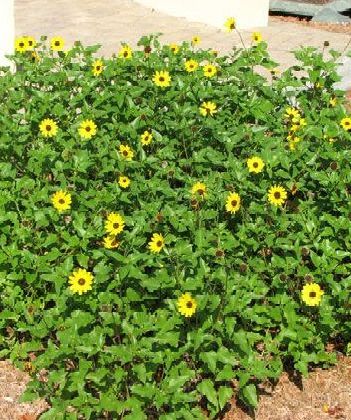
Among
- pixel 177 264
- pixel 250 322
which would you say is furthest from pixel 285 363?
pixel 177 264

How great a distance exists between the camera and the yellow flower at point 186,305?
3.69 meters

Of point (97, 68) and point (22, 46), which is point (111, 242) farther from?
point (22, 46)

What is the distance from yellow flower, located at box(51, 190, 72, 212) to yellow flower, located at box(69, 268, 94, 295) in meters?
0.47

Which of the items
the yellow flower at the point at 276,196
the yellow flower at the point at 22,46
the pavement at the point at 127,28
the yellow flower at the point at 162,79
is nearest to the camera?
the yellow flower at the point at 276,196

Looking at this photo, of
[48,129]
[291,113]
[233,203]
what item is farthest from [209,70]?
[233,203]

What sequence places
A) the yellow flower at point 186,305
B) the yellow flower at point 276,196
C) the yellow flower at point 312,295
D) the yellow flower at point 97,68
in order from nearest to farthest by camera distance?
the yellow flower at point 186,305, the yellow flower at point 312,295, the yellow flower at point 276,196, the yellow flower at point 97,68

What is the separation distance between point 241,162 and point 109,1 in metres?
6.42

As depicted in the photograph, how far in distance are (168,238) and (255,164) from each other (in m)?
0.72

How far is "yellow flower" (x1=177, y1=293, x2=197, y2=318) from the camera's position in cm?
369

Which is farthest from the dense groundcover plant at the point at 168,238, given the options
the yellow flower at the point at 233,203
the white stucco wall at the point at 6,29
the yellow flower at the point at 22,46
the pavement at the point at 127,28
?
the pavement at the point at 127,28

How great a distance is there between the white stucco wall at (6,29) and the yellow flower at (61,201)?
8.50 ft

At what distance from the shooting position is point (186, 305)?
3709mm

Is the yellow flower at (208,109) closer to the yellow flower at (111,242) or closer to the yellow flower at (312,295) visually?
the yellow flower at (111,242)

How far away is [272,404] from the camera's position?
157 inches
